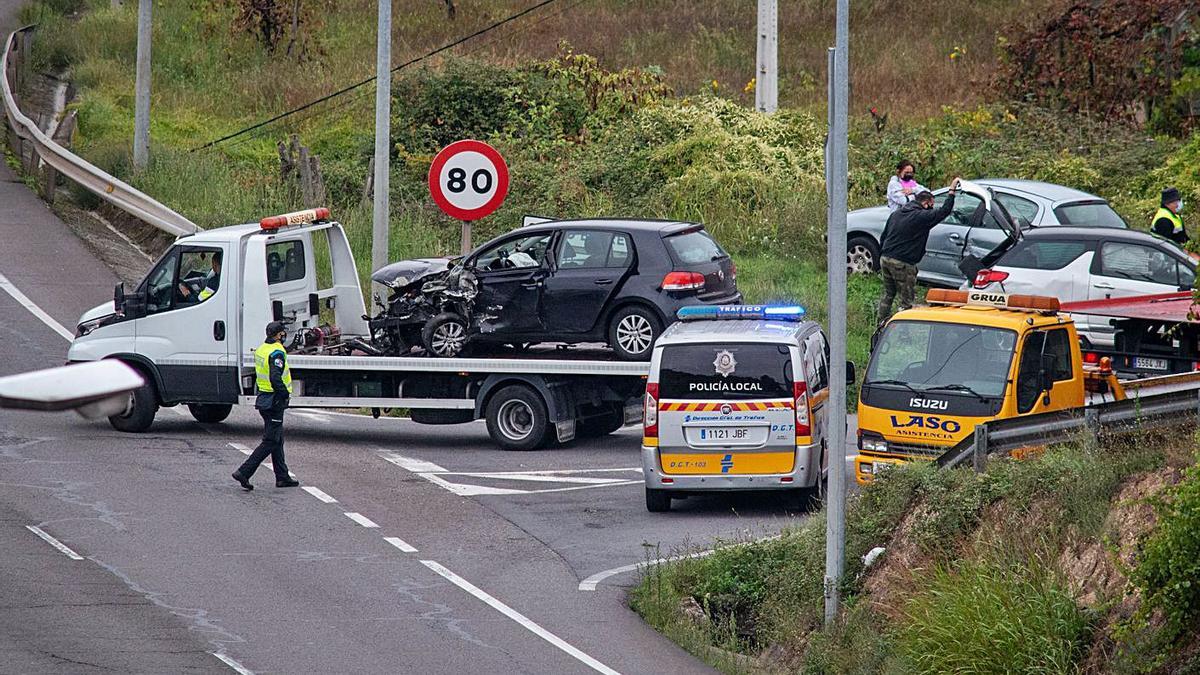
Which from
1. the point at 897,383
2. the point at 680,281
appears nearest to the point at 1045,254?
the point at 680,281

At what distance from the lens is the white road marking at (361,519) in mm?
15430

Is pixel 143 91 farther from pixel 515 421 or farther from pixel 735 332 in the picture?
pixel 735 332

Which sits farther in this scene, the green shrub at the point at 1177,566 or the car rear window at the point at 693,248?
the car rear window at the point at 693,248

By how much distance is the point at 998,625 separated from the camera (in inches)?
414

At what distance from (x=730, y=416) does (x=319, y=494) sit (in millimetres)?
4246

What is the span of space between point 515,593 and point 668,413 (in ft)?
9.48

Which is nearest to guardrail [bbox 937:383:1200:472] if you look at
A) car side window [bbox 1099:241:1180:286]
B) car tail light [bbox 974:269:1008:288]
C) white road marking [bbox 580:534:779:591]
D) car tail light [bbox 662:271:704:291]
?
white road marking [bbox 580:534:779:591]

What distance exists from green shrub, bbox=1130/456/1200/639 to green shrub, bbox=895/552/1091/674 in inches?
31.8

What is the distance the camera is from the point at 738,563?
43.9 feet

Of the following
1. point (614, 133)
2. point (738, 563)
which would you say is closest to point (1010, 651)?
point (738, 563)

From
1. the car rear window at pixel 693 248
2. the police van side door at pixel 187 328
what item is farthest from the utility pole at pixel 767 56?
the police van side door at pixel 187 328

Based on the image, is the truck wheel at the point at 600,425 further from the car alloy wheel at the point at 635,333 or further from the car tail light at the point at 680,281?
the car tail light at the point at 680,281

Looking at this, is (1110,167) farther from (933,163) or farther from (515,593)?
(515,593)

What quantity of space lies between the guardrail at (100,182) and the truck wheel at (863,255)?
33.3 ft
